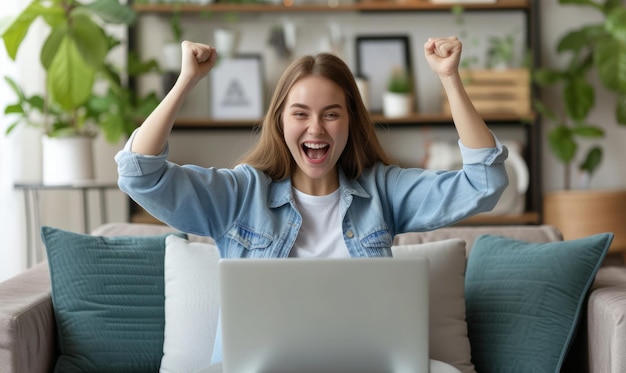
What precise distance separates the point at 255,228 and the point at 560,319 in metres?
0.75

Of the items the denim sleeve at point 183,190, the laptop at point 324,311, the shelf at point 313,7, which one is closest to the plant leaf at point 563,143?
the shelf at point 313,7

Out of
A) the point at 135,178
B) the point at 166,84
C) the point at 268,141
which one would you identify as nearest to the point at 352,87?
the point at 268,141

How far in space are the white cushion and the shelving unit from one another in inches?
86.2

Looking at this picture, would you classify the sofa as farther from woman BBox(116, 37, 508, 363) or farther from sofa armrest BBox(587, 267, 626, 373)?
woman BBox(116, 37, 508, 363)

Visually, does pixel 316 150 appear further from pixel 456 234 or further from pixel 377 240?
pixel 456 234

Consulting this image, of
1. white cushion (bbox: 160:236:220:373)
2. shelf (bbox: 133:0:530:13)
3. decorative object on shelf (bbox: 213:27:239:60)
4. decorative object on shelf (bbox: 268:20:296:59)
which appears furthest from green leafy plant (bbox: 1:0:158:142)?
white cushion (bbox: 160:236:220:373)

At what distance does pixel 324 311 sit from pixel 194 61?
58cm

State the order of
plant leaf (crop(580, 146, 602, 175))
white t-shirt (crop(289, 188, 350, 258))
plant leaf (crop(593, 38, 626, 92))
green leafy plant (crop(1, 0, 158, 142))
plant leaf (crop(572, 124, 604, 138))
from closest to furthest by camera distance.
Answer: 1. white t-shirt (crop(289, 188, 350, 258))
2. green leafy plant (crop(1, 0, 158, 142))
3. plant leaf (crop(593, 38, 626, 92))
4. plant leaf (crop(572, 124, 604, 138))
5. plant leaf (crop(580, 146, 602, 175))

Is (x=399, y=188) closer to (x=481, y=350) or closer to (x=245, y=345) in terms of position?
(x=481, y=350)

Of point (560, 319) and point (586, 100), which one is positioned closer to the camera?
point (560, 319)

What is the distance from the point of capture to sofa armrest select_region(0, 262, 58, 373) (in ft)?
6.35

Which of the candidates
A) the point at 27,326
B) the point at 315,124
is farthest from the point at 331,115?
the point at 27,326

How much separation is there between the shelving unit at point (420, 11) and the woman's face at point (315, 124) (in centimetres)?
243

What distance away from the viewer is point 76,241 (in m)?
2.31
